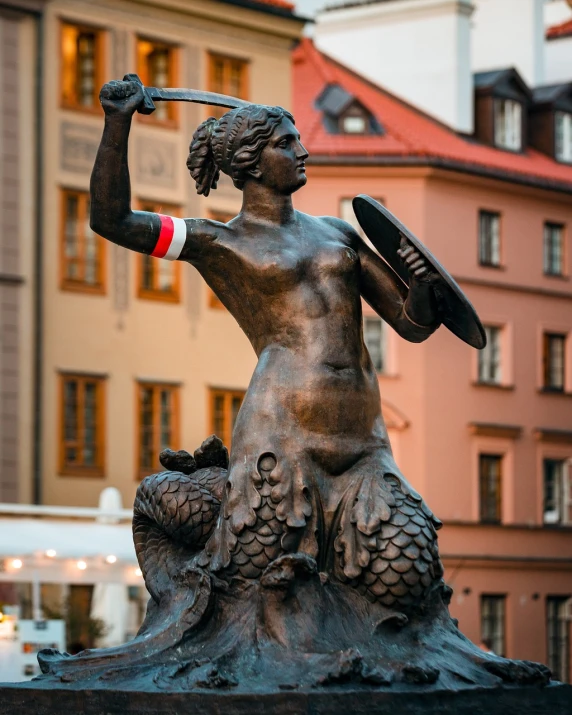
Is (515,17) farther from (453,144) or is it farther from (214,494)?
(214,494)

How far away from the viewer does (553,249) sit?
4750cm

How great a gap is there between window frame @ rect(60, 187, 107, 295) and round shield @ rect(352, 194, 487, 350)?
27.6 meters

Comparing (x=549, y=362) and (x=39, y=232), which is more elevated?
(x=39, y=232)

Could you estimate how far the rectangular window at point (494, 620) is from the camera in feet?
144

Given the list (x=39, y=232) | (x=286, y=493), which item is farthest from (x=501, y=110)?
(x=286, y=493)

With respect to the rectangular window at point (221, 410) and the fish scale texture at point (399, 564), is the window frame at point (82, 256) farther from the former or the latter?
the fish scale texture at point (399, 564)

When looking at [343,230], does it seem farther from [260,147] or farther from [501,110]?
[501,110]

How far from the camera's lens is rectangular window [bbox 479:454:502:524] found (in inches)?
1761

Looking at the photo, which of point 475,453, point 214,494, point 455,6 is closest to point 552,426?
point 475,453

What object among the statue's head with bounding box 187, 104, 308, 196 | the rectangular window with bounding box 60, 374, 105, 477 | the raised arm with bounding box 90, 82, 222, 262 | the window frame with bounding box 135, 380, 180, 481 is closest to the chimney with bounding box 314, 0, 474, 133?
the window frame with bounding box 135, 380, 180, 481

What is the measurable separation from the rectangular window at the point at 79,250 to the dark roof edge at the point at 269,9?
4.93 meters

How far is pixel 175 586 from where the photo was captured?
26.6 ft

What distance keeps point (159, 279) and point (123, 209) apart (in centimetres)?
3007

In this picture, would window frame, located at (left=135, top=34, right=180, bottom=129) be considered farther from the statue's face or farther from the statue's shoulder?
the statue's face
